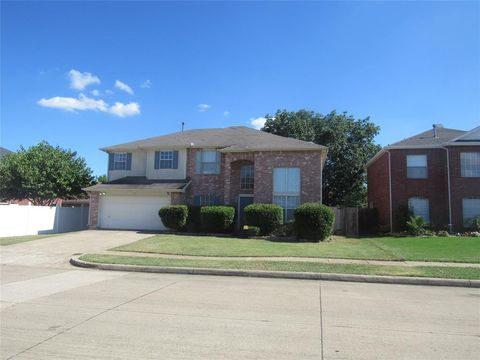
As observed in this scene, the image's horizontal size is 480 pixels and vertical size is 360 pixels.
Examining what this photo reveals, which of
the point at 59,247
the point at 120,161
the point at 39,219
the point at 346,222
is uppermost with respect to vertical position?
the point at 120,161

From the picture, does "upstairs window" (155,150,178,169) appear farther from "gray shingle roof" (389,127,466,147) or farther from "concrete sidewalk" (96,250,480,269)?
"gray shingle roof" (389,127,466,147)

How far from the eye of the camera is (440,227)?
1037 inches

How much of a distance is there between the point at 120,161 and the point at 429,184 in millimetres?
20975

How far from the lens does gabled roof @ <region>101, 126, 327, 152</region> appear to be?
83.8ft

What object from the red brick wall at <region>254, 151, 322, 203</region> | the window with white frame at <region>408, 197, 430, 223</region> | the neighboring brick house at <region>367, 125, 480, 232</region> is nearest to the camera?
the red brick wall at <region>254, 151, 322, 203</region>

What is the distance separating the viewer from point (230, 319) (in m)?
7.02

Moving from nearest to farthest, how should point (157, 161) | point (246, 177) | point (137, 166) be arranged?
point (246, 177)
point (157, 161)
point (137, 166)

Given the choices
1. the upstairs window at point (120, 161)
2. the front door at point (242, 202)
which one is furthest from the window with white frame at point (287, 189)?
the upstairs window at point (120, 161)

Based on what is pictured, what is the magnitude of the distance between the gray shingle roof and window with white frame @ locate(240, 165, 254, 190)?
9.33 metres

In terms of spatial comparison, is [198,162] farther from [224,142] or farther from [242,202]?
[242,202]

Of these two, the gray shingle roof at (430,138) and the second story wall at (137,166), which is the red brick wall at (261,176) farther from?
the gray shingle roof at (430,138)

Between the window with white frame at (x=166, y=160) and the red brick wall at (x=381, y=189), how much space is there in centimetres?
1459

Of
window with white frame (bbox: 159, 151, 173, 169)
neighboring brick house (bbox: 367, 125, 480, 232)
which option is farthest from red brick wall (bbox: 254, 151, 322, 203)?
window with white frame (bbox: 159, 151, 173, 169)

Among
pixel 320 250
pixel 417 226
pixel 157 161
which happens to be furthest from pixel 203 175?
pixel 417 226
